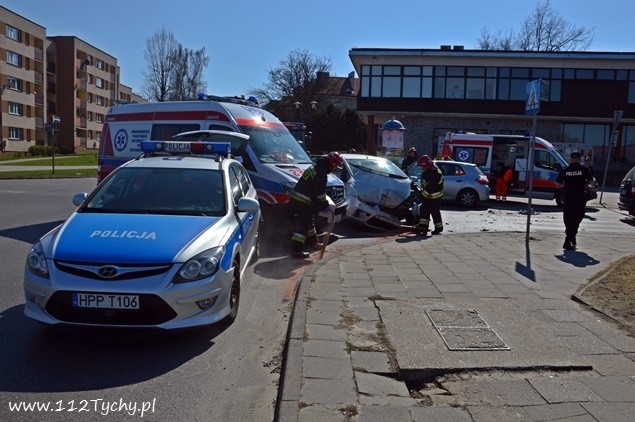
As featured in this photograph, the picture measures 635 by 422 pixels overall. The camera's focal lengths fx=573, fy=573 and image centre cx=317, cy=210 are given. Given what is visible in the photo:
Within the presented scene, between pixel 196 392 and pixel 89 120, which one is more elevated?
pixel 89 120

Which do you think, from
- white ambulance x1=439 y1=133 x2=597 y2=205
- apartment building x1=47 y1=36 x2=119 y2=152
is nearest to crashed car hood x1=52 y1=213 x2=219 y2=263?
white ambulance x1=439 y1=133 x2=597 y2=205

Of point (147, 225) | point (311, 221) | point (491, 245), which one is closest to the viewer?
point (147, 225)

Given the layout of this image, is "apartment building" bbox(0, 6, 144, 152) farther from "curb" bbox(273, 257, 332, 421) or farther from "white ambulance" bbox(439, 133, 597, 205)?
"curb" bbox(273, 257, 332, 421)

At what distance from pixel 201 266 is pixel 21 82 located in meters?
65.3

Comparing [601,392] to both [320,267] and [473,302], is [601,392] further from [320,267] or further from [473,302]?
[320,267]

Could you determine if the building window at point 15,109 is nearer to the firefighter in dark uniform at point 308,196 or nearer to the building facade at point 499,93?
the building facade at point 499,93

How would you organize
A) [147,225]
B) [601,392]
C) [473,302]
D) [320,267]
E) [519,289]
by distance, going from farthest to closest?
[320,267] < [519,289] < [473,302] < [147,225] < [601,392]

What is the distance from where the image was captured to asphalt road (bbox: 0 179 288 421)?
3.92m

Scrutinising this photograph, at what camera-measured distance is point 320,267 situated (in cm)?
835

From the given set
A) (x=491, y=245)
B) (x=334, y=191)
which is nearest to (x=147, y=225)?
(x=334, y=191)

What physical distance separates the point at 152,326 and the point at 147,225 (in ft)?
3.40

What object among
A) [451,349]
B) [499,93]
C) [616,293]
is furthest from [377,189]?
[499,93]

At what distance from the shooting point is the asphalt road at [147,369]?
3.92 metres

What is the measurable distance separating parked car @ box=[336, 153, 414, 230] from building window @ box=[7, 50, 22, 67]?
188ft
